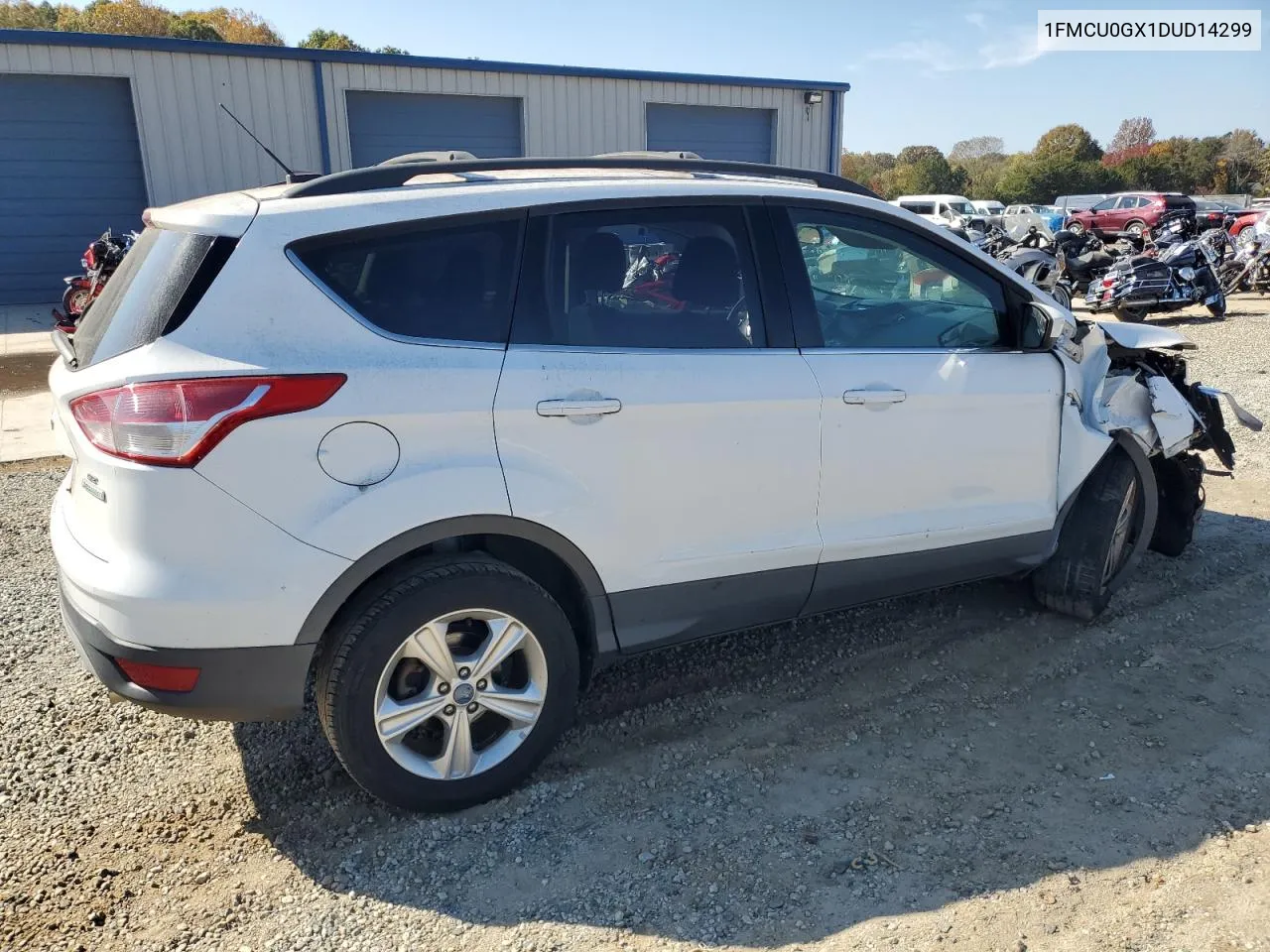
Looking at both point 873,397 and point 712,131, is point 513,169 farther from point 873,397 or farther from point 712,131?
point 712,131

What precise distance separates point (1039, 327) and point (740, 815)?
7.12 ft

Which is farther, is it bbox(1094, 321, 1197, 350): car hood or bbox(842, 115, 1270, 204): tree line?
bbox(842, 115, 1270, 204): tree line

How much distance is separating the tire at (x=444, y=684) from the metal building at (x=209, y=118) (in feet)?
47.5

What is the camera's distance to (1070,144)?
5759 cm

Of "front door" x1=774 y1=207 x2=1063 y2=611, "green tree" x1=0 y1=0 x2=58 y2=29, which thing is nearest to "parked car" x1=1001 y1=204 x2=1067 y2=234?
"front door" x1=774 y1=207 x2=1063 y2=611

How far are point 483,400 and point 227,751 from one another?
1579 millimetres

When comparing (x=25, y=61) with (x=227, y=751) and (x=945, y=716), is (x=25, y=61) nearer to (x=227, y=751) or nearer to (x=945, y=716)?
(x=227, y=751)

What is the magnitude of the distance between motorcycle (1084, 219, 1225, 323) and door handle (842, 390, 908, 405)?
12244 mm

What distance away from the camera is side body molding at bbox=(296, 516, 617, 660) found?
2617mm

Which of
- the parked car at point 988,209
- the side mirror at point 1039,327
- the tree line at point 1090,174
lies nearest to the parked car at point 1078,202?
the parked car at point 988,209

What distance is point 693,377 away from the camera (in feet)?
9.97

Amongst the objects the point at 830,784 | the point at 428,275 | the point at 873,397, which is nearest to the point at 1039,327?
the point at 873,397

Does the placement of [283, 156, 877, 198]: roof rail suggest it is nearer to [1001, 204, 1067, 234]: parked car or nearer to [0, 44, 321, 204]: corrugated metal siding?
[0, 44, 321, 204]: corrugated metal siding

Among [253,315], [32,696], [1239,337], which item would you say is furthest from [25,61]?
[1239,337]
